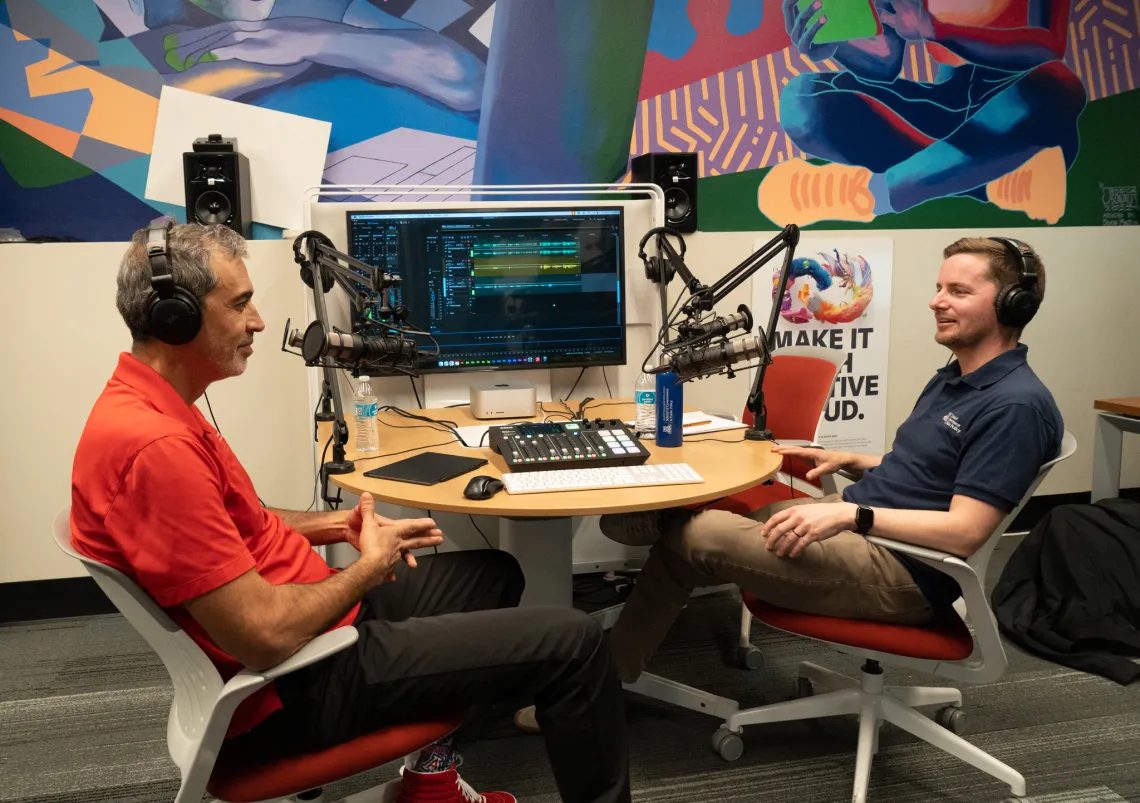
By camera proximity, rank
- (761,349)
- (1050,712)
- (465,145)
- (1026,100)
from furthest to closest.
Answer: (1026,100) → (465,145) → (1050,712) → (761,349)

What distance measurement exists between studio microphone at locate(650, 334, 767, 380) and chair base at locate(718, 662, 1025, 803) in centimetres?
82

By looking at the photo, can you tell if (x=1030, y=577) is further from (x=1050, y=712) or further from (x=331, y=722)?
(x=331, y=722)

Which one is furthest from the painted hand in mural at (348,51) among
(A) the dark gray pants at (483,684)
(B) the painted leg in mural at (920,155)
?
(A) the dark gray pants at (483,684)

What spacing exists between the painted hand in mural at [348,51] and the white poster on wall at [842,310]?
54.0 inches

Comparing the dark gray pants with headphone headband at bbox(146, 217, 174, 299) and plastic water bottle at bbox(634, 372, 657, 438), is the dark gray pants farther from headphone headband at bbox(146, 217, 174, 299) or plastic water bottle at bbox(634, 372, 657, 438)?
plastic water bottle at bbox(634, 372, 657, 438)

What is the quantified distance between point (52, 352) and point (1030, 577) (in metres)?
3.39

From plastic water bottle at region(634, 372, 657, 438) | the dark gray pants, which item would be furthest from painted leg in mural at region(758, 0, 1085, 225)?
the dark gray pants

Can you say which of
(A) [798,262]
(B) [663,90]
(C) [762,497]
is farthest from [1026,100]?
(C) [762,497]

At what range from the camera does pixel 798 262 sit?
343 centimetres

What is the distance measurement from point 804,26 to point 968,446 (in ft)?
7.28

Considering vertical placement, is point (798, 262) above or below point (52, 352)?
above

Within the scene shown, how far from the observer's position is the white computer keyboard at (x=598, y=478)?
5.89ft

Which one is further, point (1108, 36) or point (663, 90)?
point (1108, 36)

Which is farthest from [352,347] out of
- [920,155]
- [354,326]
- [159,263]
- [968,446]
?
[920,155]
